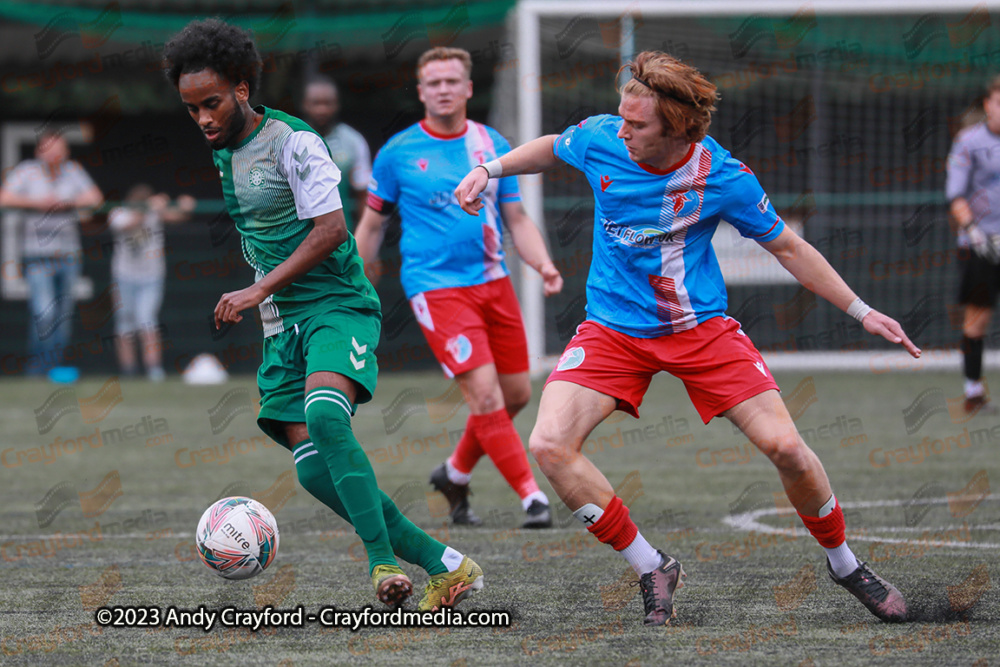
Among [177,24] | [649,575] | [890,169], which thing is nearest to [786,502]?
[649,575]

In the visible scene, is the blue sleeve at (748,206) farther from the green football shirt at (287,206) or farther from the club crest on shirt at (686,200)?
the green football shirt at (287,206)

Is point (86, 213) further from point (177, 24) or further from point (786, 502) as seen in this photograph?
point (786, 502)

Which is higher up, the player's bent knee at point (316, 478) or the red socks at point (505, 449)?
the player's bent knee at point (316, 478)

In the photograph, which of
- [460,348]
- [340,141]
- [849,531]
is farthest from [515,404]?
[340,141]

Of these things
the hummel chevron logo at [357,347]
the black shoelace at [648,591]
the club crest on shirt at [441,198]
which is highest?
the club crest on shirt at [441,198]

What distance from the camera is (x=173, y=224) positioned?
50.1 ft

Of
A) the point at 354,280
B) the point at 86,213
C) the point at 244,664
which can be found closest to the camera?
the point at 244,664

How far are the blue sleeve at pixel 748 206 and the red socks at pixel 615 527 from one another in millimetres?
988

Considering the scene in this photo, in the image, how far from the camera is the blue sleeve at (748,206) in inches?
163

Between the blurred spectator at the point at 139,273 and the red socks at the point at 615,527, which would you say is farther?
the blurred spectator at the point at 139,273

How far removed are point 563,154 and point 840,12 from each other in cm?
1003

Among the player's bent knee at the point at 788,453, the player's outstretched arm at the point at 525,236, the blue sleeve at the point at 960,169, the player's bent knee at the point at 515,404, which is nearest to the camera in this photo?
the player's bent knee at the point at 788,453

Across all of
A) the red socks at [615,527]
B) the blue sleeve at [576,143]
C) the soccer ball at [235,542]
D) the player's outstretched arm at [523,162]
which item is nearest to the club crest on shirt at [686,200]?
the blue sleeve at [576,143]

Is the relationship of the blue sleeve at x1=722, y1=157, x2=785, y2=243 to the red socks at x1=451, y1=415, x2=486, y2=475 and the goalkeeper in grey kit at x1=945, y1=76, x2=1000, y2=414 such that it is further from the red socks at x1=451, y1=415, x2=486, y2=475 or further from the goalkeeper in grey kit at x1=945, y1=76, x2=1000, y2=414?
the goalkeeper in grey kit at x1=945, y1=76, x2=1000, y2=414
